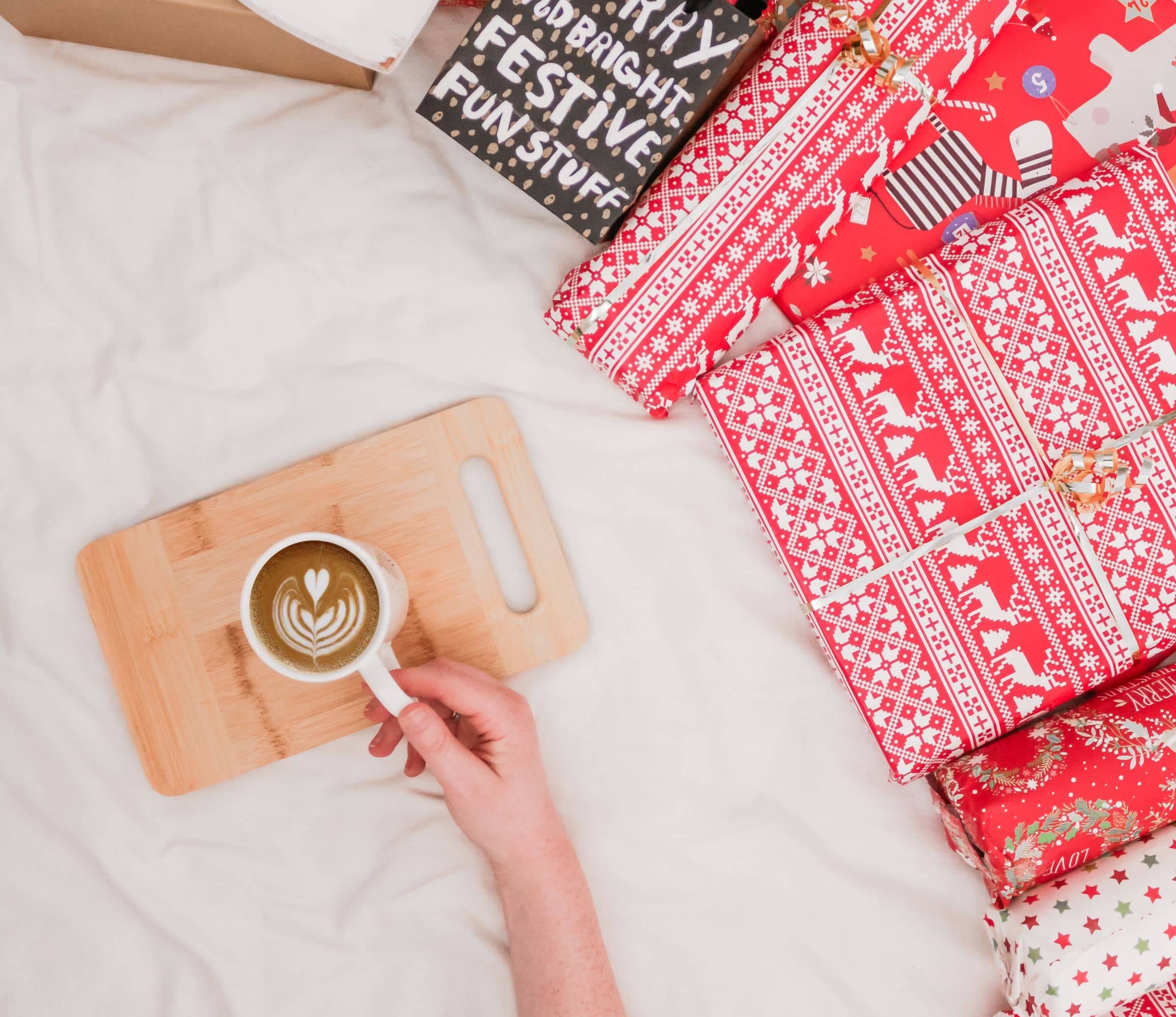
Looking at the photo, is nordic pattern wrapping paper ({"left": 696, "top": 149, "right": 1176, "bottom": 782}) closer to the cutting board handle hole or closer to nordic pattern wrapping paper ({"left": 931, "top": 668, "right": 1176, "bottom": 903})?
nordic pattern wrapping paper ({"left": 931, "top": 668, "right": 1176, "bottom": 903})

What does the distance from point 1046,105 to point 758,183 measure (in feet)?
1.12

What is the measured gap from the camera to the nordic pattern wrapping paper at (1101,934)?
0.73 meters

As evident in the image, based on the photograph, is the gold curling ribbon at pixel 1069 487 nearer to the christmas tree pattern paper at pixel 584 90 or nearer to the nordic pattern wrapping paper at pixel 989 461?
the nordic pattern wrapping paper at pixel 989 461

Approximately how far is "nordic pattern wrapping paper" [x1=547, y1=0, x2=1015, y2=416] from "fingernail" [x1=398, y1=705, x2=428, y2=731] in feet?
1.28

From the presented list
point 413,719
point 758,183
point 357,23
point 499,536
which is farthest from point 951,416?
point 357,23

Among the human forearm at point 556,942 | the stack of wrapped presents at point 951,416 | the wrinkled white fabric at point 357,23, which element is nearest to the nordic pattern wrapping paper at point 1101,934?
the stack of wrapped presents at point 951,416

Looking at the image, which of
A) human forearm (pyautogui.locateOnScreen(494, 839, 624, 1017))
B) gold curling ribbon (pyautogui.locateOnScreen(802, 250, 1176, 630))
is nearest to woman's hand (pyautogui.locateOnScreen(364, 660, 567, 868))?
human forearm (pyautogui.locateOnScreen(494, 839, 624, 1017))

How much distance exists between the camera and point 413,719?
687 mm

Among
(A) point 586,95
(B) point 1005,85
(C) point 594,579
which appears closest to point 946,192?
(B) point 1005,85

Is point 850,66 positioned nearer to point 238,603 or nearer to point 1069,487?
point 1069,487

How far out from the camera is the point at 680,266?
2.64 feet

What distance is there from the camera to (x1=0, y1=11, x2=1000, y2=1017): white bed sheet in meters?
0.87

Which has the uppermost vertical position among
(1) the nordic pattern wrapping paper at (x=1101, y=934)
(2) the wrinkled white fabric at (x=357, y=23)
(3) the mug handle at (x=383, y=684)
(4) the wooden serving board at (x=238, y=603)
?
(2) the wrinkled white fabric at (x=357, y=23)

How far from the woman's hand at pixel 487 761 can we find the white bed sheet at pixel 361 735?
0.07 metres
